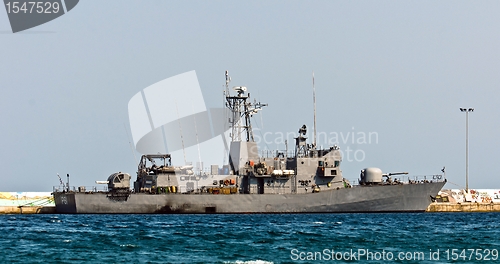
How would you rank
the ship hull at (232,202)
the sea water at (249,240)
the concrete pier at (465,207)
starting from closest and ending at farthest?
the sea water at (249,240), the ship hull at (232,202), the concrete pier at (465,207)

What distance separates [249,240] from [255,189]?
1825cm

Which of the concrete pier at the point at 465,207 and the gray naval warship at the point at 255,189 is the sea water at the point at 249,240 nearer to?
the gray naval warship at the point at 255,189

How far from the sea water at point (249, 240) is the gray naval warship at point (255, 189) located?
280 centimetres

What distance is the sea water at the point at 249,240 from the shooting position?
27.8 meters

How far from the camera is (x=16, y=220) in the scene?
47.2 meters

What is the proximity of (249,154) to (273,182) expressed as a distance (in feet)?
9.82

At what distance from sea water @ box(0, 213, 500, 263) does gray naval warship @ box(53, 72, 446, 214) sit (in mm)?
2804

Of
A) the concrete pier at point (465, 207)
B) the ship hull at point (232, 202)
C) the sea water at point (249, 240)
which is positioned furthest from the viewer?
the concrete pier at point (465, 207)

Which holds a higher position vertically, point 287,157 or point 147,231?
point 287,157

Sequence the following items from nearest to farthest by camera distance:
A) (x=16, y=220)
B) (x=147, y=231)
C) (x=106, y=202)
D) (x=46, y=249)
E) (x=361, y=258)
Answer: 1. (x=361, y=258)
2. (x=46, y=249)
3. (x=147, y=231)
4. (x=16, y=220)
5. (x=106, y=202)

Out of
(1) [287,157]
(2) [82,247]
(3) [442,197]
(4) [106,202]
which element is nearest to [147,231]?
(2) [82,247]

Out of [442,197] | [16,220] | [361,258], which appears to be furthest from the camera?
[442,197]

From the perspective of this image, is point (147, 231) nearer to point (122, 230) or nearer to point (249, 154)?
point (122, 230)

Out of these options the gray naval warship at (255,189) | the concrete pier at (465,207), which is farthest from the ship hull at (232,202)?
the concrete pier at (465,207)
